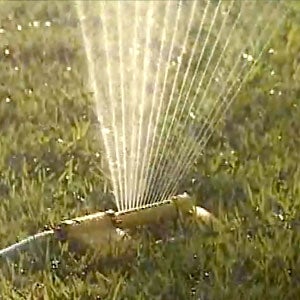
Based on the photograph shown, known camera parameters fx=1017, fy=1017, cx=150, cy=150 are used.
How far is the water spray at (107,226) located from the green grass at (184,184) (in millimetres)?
54

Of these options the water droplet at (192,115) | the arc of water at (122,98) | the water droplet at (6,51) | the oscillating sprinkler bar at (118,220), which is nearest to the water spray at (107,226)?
the oscillating sprinkler bar at (118,220)

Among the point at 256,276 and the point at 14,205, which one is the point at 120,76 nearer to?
the point at 14,205

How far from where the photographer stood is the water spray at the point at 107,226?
117 inches

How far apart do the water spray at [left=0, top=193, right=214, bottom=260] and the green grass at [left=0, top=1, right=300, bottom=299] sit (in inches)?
2.1

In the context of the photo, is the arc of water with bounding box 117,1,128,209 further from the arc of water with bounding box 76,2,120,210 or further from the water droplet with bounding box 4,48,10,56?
the water droplet with bounding box 4,48,10,56

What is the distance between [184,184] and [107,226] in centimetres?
39

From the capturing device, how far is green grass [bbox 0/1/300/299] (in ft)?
9.23

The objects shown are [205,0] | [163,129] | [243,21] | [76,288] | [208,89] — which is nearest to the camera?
[76,288]

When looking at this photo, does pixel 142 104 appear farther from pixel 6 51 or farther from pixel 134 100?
pixel 6 51

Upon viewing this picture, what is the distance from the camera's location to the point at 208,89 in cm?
389

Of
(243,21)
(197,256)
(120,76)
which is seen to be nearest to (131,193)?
(197,256)

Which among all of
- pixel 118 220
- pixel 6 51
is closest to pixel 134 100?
pixel 118 220

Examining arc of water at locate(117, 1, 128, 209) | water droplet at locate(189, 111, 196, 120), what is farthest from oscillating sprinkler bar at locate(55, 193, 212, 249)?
water droplet at locate(189, 111, 196, 120)

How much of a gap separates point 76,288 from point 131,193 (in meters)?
0.46
